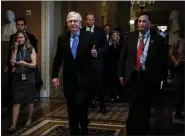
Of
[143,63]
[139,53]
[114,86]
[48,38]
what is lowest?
[114,86]

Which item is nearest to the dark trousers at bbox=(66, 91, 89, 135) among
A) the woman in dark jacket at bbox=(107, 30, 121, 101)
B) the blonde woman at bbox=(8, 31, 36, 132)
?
the blonde woman at bbox=(8, 31, 36, 132)

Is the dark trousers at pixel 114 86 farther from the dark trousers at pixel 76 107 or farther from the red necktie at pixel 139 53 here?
the dark trousers at pixel 76 107

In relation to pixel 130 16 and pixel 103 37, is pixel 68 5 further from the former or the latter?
pixel 103 37

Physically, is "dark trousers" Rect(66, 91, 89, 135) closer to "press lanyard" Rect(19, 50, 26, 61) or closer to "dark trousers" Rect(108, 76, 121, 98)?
"press lanyard" Rect(19, 50, 26, 61)

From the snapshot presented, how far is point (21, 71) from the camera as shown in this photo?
4441 mm

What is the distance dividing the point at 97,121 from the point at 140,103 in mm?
1270

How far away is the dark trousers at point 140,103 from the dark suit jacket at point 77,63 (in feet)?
1.97

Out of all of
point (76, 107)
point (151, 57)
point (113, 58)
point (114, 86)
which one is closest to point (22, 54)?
point (76, 107)

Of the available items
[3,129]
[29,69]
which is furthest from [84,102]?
[3,129]

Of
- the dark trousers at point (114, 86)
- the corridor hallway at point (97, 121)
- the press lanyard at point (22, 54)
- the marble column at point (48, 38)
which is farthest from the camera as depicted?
the marble column at point (48, 38)

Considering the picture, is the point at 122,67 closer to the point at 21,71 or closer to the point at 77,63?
the point at 77,63

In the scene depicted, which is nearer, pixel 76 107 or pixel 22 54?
pixel 76 107

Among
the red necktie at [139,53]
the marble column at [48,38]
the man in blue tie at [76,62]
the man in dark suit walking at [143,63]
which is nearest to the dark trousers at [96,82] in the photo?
the man in blue tie at [76,62]

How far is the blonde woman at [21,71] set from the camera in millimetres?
4441
